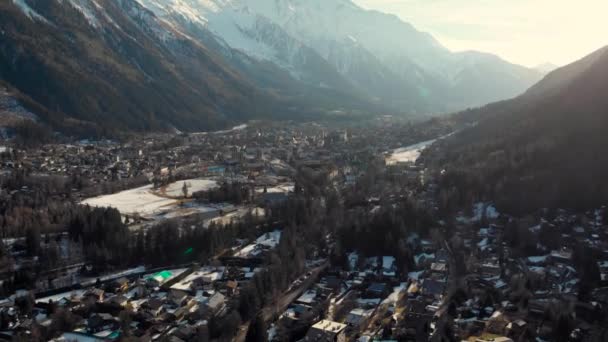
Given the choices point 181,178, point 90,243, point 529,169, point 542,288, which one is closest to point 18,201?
point 90,243

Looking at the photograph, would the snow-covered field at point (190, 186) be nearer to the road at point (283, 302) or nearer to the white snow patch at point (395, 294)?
the road at point (283, 302)

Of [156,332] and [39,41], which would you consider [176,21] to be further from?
[156,332]

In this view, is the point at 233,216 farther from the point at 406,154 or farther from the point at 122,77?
the point at 122,77

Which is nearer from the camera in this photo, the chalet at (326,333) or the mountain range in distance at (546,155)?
the chalet at (326,333)

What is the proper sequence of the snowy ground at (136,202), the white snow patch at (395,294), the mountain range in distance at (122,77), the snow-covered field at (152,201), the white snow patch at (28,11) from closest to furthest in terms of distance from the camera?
1. the white snow patch at (395,294)
2. the snow-covered field at (152,201)
3. the snowy ground at (136,202)
4. the mountain range in distance at (122,77)
5. the white snow patch at (28,11)

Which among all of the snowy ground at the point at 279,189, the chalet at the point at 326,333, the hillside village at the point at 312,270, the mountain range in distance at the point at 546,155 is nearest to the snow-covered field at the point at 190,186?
the hillside village at the point at 312,270

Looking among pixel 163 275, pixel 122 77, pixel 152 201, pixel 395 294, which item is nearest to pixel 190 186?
pixel 152 201

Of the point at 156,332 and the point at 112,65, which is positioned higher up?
the point at 112,65

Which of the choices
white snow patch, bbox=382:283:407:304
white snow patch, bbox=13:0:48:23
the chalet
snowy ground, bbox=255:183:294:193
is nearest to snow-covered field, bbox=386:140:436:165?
snowy ground, bbox=255:183:294:193
